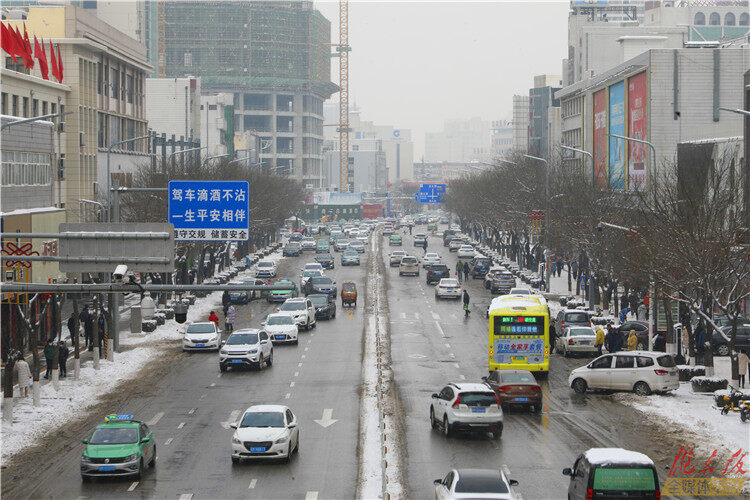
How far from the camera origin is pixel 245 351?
4362 centimetres

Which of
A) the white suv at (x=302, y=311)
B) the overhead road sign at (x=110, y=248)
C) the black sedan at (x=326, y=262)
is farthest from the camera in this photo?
the black sedan at (x=326, y=262)

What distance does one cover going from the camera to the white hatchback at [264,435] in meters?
26.9

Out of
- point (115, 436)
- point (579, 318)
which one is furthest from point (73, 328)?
point (579, 318)

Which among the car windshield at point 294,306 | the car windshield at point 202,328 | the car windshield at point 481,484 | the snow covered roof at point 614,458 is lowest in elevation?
the car windshield at point 202,328

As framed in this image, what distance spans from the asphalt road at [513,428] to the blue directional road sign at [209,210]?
28.0 ft

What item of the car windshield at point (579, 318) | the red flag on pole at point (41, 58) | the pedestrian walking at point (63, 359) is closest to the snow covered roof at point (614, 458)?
the pedestrian walking at point (63, 359)

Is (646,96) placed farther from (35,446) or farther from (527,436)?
(35,446)

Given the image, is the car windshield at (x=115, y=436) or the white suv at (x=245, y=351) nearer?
the car windshield at (x=115, y=436)

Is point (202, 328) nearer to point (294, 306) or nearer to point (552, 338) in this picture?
point (294, 306)

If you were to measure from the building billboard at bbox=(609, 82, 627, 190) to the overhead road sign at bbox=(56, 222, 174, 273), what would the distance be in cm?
6030

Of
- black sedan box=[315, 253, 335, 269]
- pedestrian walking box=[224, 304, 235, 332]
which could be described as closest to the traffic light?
pedestrian walking box=[224, 304, 235, 332]

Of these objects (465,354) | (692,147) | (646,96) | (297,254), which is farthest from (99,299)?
(297,254)

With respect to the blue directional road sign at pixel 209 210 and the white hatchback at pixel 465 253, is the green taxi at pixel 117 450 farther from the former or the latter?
the white hatchback at pixel 465 253

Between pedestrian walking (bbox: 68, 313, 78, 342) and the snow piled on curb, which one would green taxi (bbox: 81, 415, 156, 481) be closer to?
the snow piled on curb
